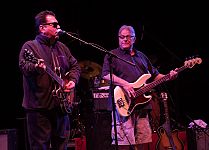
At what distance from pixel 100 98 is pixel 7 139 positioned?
6.85ft

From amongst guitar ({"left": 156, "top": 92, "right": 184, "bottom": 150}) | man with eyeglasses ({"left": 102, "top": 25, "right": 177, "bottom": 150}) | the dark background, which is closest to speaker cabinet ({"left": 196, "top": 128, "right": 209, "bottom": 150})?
guitar ({"left": 156, "top": 92, "right": 184, "bottom": 150})

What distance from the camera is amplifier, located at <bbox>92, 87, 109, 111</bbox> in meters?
6.86

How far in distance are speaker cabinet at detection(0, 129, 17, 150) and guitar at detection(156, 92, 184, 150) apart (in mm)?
2543

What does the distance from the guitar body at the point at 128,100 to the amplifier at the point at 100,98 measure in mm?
1507

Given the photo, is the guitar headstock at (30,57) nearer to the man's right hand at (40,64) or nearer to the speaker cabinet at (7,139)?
the man's right hand at (40,64)

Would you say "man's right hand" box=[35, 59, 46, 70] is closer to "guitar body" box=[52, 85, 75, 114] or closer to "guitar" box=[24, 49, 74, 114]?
"guitar" box=[24, 49, 74, 114]

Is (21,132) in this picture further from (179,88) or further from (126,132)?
(179,88)

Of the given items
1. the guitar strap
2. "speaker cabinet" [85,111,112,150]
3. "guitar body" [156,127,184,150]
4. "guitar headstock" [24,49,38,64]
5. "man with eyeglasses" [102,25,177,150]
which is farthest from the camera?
"guitar body" [156,127,184,150]

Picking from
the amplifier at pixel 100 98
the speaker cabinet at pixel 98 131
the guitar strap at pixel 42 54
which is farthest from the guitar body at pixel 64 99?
the amplifier at pixel 100 98

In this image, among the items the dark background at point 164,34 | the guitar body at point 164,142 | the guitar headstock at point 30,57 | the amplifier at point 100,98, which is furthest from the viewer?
the dark background at point 164,34

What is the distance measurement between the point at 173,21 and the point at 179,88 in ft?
4.65

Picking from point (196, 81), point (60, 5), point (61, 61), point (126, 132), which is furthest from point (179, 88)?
point (61, 61)

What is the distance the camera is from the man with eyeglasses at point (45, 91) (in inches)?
162

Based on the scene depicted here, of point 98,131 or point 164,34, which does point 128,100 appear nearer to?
point 98,131
